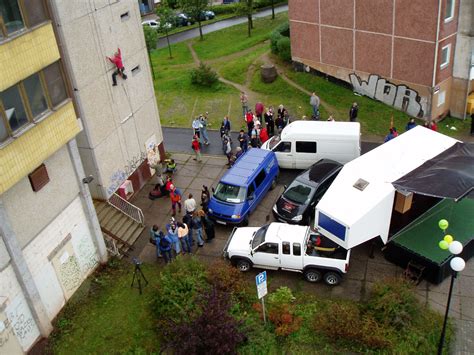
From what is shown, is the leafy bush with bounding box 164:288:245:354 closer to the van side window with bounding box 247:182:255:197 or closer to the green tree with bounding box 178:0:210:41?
the van side window with bounding box 247:182:255:197

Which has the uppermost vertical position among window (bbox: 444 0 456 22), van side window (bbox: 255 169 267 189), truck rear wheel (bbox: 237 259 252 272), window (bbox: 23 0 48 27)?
window (bbox: 23 0 48 27)

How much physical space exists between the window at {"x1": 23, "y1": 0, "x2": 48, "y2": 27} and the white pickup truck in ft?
30.8

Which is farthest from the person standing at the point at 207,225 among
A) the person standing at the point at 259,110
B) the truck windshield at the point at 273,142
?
the person standing at the point at 259,110

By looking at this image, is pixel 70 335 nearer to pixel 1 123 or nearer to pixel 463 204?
pixel 1 123

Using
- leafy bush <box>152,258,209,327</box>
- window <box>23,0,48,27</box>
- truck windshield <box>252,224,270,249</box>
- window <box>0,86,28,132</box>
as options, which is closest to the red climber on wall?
window <box>23,0,48,27</box>

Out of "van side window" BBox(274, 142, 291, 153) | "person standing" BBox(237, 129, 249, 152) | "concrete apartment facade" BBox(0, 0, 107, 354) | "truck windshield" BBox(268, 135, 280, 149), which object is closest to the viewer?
"concrete apartment facade" BBox(0, 0, 107, 354)

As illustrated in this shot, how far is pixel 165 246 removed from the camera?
18.2 m

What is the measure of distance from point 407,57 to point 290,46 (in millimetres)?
9035

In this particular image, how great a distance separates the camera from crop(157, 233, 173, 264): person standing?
1809 centimetres

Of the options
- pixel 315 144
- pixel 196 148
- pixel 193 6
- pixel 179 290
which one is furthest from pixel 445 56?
pixel 193 6

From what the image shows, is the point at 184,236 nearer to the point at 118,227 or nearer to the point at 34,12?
the point at 118,227

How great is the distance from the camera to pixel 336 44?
1168 inches

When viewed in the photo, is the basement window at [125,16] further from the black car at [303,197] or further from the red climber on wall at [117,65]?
the black car at [303,197]

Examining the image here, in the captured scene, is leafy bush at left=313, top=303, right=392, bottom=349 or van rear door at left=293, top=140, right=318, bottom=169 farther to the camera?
van rear door at left=293, top=140, right=318, bottom=169
